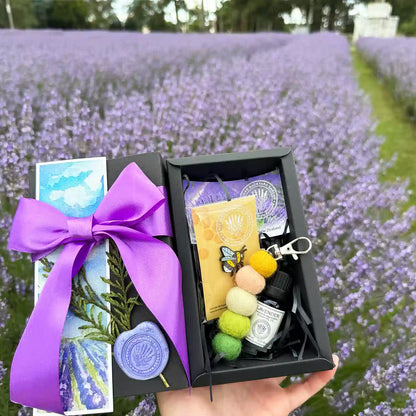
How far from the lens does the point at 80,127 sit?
5.61 ft

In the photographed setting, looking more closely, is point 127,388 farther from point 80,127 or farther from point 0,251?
point 80,127

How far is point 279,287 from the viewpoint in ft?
2.95

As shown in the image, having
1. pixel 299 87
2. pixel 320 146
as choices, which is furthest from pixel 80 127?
pixel 299 87

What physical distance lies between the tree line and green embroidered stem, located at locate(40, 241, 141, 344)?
56.2ft

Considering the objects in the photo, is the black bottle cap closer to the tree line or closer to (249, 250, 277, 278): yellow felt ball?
(249, 250, 277, 278): yellow felt ball

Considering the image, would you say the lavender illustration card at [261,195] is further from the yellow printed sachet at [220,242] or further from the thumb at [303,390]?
the thumb at [303,390]

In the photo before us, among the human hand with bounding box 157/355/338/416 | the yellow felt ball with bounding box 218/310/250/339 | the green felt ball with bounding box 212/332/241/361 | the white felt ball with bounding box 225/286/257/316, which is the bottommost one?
the human hand with bounding box 157/355/338/416

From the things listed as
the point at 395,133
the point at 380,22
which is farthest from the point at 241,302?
the point at 380,22

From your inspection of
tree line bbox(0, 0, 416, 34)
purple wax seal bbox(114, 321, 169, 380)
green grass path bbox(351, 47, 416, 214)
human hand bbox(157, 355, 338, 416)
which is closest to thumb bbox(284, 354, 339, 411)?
human hand bbox(157, 355, 338, 416)

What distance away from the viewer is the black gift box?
812mm

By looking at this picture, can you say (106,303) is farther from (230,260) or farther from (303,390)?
(303,390)

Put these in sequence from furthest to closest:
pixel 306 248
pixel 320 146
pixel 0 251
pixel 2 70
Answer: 1. pixel 2 70
2. pixel 320 146
3. pixel 0 251
4. pixel 306 248

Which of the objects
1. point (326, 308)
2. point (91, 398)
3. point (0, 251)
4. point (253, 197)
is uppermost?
point (253, 197)

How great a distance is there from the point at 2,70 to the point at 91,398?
105 inches
